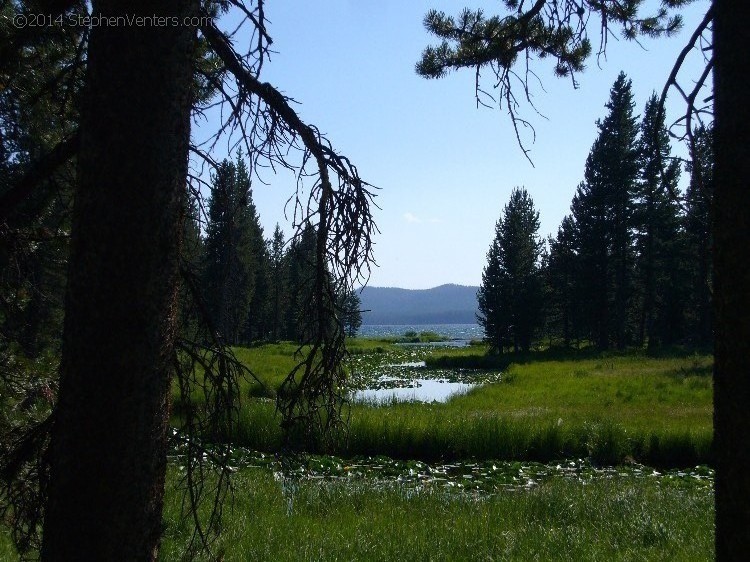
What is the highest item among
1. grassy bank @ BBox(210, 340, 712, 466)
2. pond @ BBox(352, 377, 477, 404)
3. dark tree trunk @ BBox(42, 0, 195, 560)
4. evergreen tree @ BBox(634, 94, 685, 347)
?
evergreen tree @ BBox(634, 94, 685, 347)

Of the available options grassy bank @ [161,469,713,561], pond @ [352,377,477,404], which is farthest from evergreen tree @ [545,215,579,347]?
grassy bank @ [161,469,713,561]

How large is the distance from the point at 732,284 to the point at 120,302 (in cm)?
192

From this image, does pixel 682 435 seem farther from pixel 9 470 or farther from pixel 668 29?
pixel 9 470

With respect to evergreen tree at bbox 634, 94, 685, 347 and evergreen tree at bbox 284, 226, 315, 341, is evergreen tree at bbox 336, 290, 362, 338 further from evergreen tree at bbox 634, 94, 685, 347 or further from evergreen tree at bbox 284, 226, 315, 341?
evergreen tree at bbox 634, 94, 685, 347

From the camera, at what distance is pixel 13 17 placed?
3.61 meters

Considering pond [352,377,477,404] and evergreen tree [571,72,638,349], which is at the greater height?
evergreen tree [571,72,638,349]

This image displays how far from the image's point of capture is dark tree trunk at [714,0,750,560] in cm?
204

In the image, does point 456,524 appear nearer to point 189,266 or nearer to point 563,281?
point 189,266

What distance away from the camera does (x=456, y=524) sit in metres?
6.74

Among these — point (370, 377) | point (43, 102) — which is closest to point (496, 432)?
point (43, 102)

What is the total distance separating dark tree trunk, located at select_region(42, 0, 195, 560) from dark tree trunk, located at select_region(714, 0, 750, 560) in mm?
1789

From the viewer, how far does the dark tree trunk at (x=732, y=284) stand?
2041 mm

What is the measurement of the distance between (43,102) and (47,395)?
73.1 inches

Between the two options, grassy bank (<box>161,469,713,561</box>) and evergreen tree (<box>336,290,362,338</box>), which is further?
grassy bank (<box>161,469,713,561</box>)
